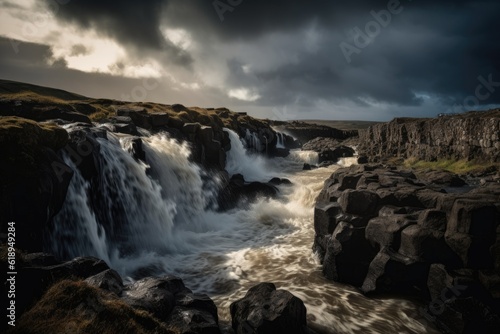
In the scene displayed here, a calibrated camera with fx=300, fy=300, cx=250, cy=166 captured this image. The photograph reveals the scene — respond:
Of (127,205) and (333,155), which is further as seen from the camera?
(333,155)

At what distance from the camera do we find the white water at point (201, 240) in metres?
11.4

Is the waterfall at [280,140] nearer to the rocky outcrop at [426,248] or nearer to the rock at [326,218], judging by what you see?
the rock at [326,218]

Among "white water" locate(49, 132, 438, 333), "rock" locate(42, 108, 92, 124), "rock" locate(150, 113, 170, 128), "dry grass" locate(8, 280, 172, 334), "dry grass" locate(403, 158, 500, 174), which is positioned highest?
"rock" locate(150, 113, 170, 128)

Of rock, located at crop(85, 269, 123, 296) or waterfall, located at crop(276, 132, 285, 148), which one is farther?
waterfall, located at crop(276, 132, 285, 148)

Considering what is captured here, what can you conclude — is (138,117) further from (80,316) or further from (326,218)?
(80,316)

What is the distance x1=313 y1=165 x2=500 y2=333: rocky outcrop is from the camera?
1009 cm

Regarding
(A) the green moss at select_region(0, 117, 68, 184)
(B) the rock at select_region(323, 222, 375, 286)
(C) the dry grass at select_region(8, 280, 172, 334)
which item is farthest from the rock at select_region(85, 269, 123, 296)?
(B) the rock at select_region(323, 222, 375, 286)

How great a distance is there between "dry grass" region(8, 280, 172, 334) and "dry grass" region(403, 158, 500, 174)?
34103 mm

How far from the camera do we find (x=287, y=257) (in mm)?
16922

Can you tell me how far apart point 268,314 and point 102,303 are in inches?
167

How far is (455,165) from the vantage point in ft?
114

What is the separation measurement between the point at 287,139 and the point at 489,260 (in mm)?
82360

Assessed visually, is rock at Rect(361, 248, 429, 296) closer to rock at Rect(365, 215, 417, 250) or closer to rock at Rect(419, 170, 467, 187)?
rock at Rect(365, 215, 417, 250)

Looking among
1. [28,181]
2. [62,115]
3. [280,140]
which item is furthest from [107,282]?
[280,140]
